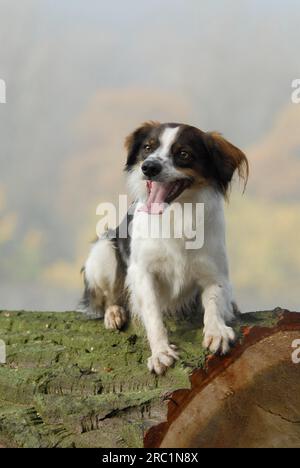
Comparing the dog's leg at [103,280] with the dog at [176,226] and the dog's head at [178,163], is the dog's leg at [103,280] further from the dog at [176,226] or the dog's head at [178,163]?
the dog's head at [178,163]

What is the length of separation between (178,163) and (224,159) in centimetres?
51

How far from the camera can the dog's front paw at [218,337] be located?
4.31 metres

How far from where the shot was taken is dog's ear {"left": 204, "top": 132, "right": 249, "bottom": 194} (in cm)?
520

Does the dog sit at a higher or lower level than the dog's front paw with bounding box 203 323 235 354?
higher

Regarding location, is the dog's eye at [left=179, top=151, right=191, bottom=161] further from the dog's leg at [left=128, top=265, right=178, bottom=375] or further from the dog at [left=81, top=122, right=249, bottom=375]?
the dog's leg at [left=128, top=265, right=178, bottom=375]

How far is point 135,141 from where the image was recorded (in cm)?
550

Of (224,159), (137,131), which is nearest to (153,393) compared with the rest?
(224,159)

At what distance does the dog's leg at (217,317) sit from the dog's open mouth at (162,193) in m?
0.76

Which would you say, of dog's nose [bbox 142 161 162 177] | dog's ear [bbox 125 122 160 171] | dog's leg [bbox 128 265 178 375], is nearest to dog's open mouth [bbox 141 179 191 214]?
dog's nose [bbox 142 161 162 177]

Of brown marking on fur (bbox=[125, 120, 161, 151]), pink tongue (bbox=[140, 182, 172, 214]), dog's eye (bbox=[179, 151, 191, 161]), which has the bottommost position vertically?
pink tongue (bbox=[140, 182, 172, 214])

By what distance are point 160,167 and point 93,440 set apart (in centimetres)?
196

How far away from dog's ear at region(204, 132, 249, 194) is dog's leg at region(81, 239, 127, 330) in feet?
4.48
